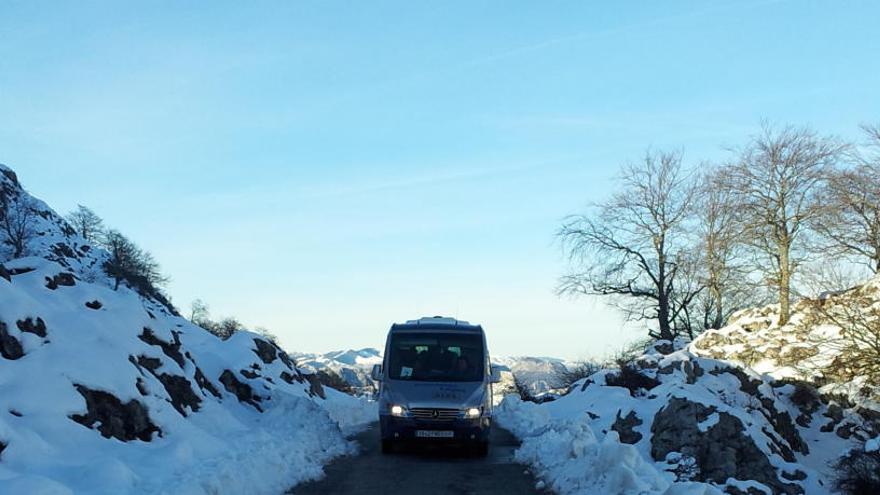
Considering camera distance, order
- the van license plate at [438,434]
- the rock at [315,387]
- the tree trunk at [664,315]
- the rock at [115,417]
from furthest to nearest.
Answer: the tree trunk at [664,315]
the rock at [315,387]
the van license plate at [438,434]
the rock at [115,417]

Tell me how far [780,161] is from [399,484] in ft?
72.7

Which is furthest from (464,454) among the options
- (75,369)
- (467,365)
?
(75,369)

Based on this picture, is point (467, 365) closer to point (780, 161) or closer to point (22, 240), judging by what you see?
point (780, 161)

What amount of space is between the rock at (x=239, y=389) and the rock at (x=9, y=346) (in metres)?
8.23

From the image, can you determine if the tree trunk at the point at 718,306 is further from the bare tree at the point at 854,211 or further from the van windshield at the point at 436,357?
the van windshield at the point at 436,357

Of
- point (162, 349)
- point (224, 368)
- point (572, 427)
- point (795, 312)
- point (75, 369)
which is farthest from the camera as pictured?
point (795, 312)

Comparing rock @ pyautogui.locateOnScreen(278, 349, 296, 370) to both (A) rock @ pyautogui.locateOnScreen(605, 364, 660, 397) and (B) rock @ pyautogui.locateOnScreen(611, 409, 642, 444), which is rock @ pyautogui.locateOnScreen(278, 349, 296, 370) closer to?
(A) rock @ pyautogui.locateOnScreen(605, 364, 660, 397)

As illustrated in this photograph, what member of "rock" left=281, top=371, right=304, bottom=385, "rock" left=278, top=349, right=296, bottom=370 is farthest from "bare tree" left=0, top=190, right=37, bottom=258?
"rock" left=281, top=371, right=304, bottom=385

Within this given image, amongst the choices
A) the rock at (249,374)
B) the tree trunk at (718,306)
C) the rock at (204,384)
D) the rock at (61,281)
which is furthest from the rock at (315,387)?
the tree trunk at (718,306)

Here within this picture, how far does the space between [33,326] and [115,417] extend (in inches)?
88.6

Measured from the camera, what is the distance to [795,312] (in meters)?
26.1

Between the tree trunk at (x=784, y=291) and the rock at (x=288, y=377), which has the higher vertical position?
the tree trunk at (x=784, y=291)

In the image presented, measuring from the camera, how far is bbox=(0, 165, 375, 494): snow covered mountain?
9086 millimetres

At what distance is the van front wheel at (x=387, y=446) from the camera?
14929 millimetres
